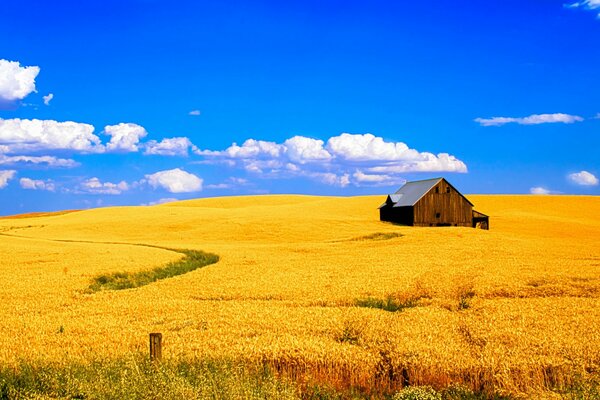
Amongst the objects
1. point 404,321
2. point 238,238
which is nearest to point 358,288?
point 404,321

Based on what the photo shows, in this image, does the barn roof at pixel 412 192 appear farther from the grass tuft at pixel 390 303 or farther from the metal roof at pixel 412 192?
the grass tuft at pixel 390 303

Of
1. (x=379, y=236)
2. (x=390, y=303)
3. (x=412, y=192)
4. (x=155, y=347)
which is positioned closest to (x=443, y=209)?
(x=412, y=192)

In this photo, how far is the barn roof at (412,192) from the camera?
7300cm

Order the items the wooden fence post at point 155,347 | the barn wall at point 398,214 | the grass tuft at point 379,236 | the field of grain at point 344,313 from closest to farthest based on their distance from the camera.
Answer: the wooden fence post at point 155,347 → the field of grain at point 344,313 → the grass tuft at point 379,236 → the barn wall at point 398,214

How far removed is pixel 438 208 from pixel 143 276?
164 feet

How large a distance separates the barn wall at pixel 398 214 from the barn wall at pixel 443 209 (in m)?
1.33

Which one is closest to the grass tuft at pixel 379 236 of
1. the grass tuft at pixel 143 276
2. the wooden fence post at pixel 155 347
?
the grass tuft at pixel 143 276

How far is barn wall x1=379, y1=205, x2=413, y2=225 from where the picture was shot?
72812 millimetres

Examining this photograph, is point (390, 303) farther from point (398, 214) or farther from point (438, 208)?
point (398, 214)

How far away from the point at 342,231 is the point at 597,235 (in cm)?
2995

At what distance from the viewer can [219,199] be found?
494 feet

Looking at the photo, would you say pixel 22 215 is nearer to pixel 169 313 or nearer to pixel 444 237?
pixel 444 237

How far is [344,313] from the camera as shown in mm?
18078

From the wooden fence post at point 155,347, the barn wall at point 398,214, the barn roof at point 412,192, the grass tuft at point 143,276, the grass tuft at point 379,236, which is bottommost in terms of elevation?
the grass tuft at point 143,276
